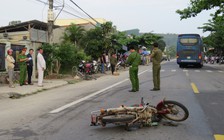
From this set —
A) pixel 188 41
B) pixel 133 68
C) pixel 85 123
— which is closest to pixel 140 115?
pixel 85 123

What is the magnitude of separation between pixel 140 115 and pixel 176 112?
0.96 meters

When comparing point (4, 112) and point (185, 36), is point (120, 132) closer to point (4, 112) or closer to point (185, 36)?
point (4, 112)

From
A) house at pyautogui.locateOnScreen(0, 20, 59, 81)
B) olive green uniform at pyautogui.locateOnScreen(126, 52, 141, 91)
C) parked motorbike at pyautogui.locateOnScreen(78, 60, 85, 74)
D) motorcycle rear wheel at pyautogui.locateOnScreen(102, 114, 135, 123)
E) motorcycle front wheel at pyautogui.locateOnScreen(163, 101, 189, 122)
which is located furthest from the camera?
parked motorbike at pyautogui.locateOnScreen(78, 60, 85, 74)

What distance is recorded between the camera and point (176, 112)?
6.80 m

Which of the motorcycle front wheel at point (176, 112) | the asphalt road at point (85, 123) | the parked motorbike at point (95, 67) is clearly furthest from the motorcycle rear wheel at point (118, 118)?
the parked motorbike at point (95, 67)

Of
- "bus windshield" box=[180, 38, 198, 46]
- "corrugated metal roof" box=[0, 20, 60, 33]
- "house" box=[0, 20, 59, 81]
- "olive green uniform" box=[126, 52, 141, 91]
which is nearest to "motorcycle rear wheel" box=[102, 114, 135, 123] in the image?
"olive green uniform" box=[126, 52, 141, 91]

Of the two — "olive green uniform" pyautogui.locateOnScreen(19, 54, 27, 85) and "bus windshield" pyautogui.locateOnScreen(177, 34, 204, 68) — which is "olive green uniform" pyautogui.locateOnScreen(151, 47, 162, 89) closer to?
"olive green uniform" pyautogui.locateOnScreen(19, 54, 27, 85)

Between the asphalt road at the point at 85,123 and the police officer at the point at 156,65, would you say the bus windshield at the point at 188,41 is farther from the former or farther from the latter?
the asphalt road at the point at 85,123

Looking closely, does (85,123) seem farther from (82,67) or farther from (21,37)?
(82,67)

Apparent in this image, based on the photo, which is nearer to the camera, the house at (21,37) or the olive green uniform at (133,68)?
the olive green uniform at (133,68)

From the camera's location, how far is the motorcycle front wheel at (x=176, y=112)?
680cm

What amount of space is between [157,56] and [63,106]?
15.7 ft

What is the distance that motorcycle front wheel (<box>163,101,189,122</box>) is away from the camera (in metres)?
6.80

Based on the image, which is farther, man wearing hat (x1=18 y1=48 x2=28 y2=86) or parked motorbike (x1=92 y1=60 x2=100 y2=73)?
parked motorbike (x1=92 y1=60 x2=100 y2=73)
